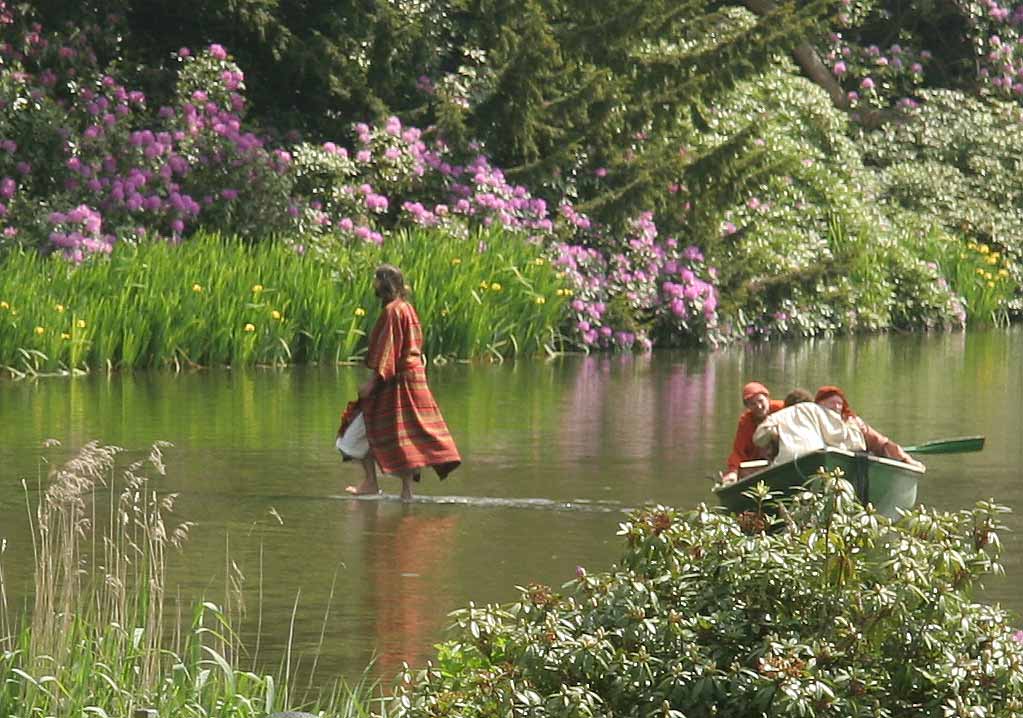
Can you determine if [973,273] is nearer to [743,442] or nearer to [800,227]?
[800,227]

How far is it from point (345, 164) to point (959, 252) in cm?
1228

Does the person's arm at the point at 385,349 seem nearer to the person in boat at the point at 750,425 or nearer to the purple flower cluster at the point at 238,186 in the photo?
the person in boat at the point at 750,425

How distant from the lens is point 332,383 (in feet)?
75.9

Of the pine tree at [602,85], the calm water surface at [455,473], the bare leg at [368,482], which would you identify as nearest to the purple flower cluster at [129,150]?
the pine tree at [602,85]

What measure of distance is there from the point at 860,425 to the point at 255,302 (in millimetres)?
12342

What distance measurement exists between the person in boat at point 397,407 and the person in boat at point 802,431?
2.67 meters

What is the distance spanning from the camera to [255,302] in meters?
24.7

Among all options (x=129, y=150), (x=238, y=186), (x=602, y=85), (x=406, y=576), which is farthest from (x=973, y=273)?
(x=406, y=576)

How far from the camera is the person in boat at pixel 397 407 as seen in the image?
49.0 feet

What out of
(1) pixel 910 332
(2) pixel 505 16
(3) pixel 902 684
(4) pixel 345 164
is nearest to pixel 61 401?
(4) pixel 345 164

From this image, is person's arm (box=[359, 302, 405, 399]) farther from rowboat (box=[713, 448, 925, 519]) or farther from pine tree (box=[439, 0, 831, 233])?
pine tree (box=[439, 0, 831, 233])

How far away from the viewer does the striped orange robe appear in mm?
14969

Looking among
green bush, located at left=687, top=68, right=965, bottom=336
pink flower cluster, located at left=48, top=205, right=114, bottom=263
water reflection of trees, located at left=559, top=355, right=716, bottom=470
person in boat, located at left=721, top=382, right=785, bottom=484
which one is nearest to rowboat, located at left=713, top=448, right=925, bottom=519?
person in boat, located at left=721, top=382, right=785, bottom=484

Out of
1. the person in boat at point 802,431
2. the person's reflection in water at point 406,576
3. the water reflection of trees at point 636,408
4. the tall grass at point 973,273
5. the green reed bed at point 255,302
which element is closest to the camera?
the person's reflection in water at point 406,576
